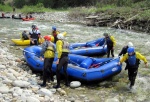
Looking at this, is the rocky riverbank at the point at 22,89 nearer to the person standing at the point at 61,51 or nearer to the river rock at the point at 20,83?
the river rock at the point at 20,83

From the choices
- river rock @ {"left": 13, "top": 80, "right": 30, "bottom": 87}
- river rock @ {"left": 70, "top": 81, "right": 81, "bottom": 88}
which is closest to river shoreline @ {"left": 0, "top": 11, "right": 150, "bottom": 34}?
river rock @ {"left": 70, "top": 81, "right": 81, "bottom": 88}

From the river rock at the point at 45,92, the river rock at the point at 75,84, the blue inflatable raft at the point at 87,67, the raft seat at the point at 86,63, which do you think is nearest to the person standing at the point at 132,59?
the blue inflatable raft at the point at 87,67

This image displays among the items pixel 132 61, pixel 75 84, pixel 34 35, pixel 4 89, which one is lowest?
pixel 75 84

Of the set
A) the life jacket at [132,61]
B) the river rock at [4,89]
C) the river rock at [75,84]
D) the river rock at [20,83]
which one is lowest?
the river rock at [75,84]

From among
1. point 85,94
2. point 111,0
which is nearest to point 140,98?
point 85,94

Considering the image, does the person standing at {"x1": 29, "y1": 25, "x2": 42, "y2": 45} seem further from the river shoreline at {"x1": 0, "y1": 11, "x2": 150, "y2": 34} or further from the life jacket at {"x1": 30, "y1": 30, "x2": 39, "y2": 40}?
the river shoreline at {"x1": 0, "y1": 11, "x2": 150, "y2": 34}

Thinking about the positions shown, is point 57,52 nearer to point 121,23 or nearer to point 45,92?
point 45,92

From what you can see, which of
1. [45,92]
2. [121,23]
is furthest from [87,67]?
[121,23]

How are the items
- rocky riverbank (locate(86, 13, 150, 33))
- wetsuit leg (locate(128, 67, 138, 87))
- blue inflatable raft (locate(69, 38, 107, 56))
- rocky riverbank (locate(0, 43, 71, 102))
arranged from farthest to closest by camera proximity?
rocky riverbank (locate(86, 13, 150, 33)) → blue inflatable raft (locate(69, 38, 107, 56)) → wetsuit leg (locate(128, 67, 138, 87)) → rocky riverbank (locate(0, 43, 71, 102))

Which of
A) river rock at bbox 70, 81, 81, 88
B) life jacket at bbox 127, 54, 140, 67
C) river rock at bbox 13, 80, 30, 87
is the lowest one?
river rock at bbox 70, 81, 81, 88

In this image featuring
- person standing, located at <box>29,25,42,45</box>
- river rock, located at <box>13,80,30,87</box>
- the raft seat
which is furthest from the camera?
person standing, located at <box>29,25,42,45</box>

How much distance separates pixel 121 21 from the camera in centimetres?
2036

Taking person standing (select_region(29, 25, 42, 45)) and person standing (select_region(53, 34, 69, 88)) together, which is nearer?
person standing (select_region(53, 34, 69, 88))

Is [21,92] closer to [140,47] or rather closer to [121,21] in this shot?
[140,47]
